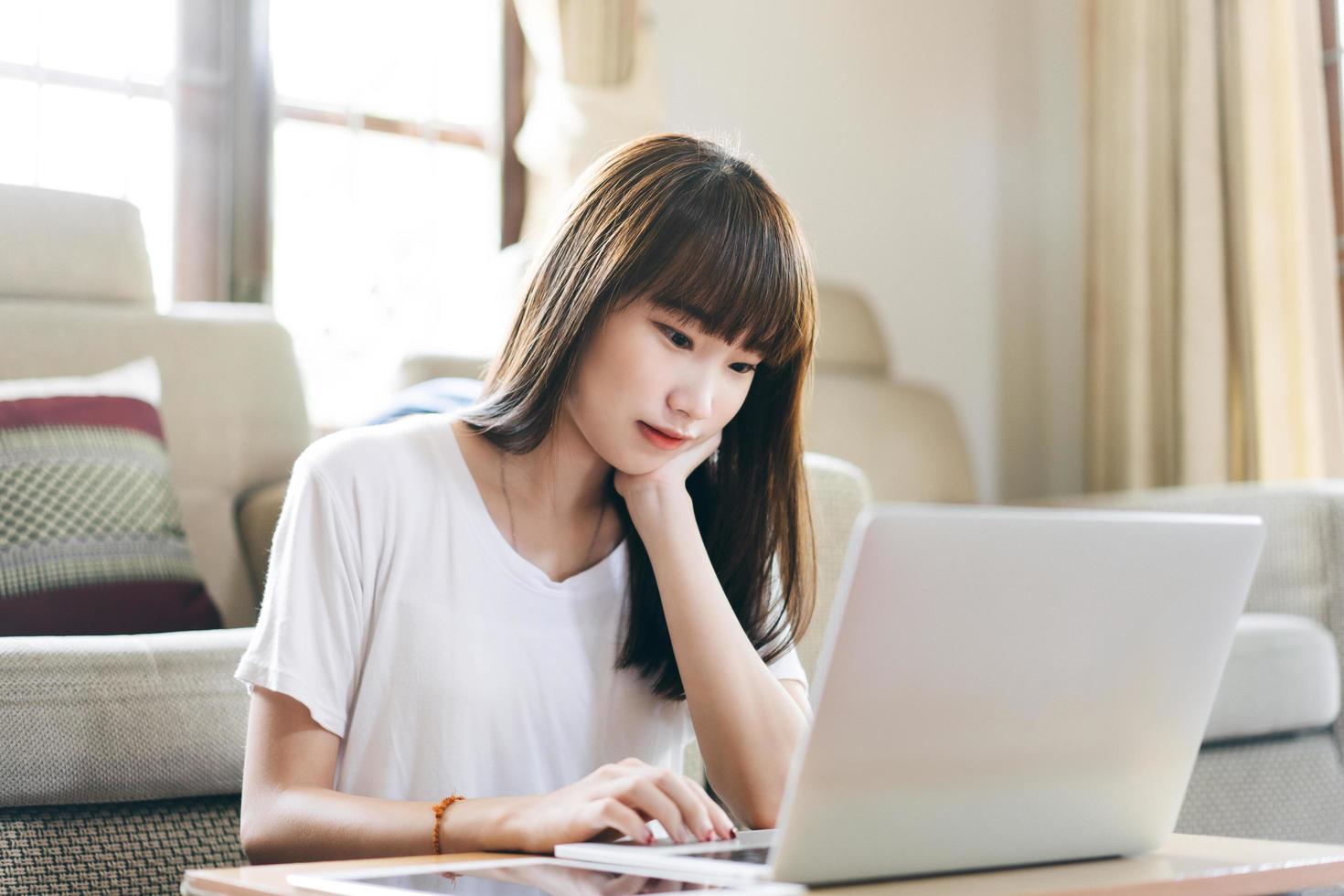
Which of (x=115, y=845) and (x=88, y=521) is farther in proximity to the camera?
(x=88, y=521)

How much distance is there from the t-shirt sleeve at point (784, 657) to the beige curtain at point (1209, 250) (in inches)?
79.9

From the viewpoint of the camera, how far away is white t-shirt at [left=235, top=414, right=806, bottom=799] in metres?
0.87

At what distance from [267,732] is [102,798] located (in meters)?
0.34

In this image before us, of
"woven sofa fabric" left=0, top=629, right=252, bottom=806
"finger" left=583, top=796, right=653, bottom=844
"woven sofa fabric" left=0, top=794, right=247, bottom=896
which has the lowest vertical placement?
"woven sofa fabric" left=0, top=794, right=247, bottom=896

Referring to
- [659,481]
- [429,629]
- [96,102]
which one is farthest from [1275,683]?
[96,102]

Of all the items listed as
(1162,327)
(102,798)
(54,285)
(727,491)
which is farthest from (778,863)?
(1162,327)

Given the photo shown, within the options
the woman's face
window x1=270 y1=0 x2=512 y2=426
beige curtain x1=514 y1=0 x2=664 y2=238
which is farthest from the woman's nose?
beige curtain x1=514 y1=0 x2=664 y2=238

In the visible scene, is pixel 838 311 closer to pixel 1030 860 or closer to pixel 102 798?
pixel 102 798

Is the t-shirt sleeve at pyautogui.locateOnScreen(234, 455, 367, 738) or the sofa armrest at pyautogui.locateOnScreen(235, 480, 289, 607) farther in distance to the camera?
the sofa armrest at pyautogui.locateOnScreen(235, 480, 289, 607)

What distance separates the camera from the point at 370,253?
2.71 meters

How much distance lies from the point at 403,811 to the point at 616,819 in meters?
0.19

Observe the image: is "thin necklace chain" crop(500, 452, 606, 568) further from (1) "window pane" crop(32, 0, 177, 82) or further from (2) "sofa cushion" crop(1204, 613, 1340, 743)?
(1) "window pane" crop(32, 0, 177, 82)

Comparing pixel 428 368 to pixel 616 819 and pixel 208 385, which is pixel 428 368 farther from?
pixel 616 819

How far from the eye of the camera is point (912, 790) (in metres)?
0.56
